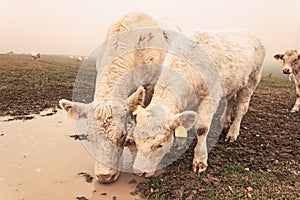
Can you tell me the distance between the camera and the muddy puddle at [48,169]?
4.52 metres

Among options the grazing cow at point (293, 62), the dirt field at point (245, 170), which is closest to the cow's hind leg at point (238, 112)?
the dirt field at point (245, 170)

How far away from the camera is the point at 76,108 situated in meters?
4.89

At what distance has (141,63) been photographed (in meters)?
6.27

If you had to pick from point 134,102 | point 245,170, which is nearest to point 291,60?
point 245,170

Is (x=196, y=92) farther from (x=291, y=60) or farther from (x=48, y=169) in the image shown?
(x=291, y=60)

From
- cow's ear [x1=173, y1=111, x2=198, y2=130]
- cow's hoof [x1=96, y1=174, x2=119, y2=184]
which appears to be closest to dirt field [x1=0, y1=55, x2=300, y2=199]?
cow's hoof [x1=96, y1=174, x2=119, y2=184]

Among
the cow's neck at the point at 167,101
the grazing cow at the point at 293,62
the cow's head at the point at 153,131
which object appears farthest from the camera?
the grazing cow at the point at 293,62

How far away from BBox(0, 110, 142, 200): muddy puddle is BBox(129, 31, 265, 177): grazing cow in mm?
767

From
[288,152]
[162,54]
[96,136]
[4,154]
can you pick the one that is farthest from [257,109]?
[4,154]

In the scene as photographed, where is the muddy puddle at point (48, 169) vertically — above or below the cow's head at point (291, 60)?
below

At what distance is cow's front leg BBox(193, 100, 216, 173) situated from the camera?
18.0ft

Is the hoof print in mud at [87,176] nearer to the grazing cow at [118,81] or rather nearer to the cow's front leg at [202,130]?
the grazing cow at [118,81]

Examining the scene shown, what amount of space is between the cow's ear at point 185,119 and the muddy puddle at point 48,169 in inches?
56.3

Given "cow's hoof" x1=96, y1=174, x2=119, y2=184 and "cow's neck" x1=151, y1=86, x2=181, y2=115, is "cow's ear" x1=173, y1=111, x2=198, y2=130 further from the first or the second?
"cow's hoof" x1=96, y1=174, x2=119, y2=184
